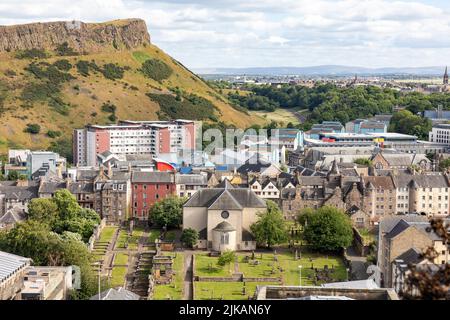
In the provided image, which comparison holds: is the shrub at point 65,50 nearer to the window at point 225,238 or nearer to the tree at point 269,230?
the window at point 225,238

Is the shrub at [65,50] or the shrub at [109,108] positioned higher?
the shrub at [65,50]

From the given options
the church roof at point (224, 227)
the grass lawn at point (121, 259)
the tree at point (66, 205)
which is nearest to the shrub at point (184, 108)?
the tree at point (66, 205)

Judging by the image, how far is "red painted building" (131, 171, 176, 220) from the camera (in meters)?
79.5

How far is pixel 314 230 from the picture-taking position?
63969 mm

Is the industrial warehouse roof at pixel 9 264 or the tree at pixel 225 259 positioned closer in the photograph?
the industrial warehouse roof at pixel 9 264

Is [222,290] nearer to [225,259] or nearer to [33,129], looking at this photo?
[225,259]

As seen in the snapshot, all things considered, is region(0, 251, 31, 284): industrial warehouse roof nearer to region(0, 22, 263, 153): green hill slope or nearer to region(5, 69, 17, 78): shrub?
region(0, 22, 263, 153): green hill slope

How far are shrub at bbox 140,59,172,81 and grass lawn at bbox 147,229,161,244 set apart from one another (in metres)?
109

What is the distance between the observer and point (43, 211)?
6875cm

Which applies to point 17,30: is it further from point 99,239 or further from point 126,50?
point 99,239

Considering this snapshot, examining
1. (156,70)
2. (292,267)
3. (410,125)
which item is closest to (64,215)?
(292,267)

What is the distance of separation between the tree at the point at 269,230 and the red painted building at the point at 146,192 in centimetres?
1609

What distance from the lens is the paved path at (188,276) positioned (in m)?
51.7

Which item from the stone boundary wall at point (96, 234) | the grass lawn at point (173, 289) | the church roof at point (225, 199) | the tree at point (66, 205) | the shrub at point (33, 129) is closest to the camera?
the grass lawn at point (173, 289)
